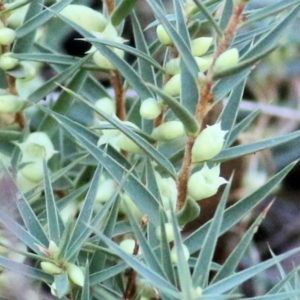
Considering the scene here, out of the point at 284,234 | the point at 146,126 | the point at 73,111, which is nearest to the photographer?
the point at 146,126

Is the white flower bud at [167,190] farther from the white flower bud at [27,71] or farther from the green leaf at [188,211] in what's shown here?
the white flower bud at [27,71]

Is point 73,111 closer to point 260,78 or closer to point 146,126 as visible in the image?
point 146,126

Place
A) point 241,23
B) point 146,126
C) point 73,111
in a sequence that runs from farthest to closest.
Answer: point 73,111, point 146,126, point 241,23

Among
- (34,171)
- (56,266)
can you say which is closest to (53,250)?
(56,266)

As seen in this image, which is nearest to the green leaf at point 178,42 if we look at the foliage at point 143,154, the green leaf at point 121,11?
the foliage at point 143,154

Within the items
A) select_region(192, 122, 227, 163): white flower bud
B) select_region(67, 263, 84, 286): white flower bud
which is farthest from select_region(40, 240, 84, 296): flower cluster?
select_region(192, 122, 227, 163): white flower bud

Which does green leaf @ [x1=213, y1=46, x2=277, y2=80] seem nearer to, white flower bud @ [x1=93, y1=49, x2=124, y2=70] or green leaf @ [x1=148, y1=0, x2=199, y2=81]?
green leaf @ [x1=148, y1=0, x2=199, y2=81]

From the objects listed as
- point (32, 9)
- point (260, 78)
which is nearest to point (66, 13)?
point (32, 9)
